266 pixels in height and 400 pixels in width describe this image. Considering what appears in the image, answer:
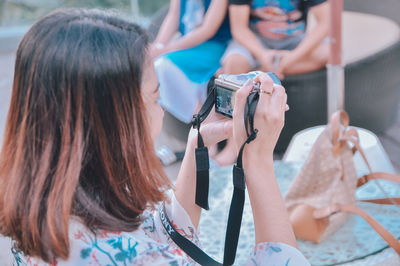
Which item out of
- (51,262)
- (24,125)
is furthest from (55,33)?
(51,262)

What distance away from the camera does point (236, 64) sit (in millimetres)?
2182

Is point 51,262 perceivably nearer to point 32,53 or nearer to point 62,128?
point 62,128

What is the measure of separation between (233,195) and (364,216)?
0.44 m

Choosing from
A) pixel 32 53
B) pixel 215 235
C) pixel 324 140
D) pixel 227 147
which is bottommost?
pixel 227 147

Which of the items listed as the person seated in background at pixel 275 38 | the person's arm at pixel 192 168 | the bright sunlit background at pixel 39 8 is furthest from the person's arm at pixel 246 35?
the bright sunlit background at pixel 39 8

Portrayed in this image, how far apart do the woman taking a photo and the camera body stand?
204mm

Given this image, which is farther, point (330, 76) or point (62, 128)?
point (330, 76)

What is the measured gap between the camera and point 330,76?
1.43m

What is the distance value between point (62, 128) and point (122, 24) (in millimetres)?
198

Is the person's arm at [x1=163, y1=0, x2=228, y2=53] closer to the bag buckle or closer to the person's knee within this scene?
the person's knee

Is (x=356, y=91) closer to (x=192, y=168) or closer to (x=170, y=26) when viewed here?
(x=170, y=26)

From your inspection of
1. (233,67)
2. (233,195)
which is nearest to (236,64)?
(233,67)

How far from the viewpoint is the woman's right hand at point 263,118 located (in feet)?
2.69

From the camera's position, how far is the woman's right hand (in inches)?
32.3
